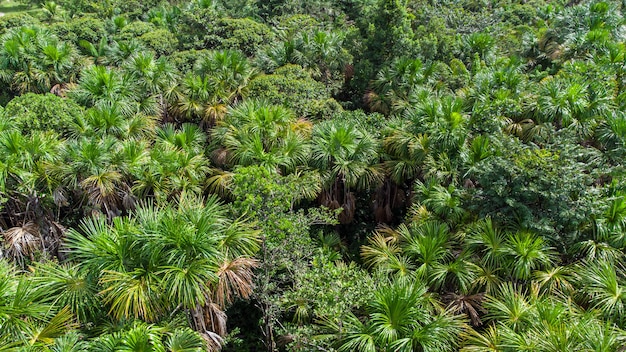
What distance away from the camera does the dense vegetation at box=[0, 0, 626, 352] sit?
8.09 metres

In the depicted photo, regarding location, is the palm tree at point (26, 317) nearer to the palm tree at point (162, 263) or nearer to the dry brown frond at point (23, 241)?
the palm tree at point (162, 263)

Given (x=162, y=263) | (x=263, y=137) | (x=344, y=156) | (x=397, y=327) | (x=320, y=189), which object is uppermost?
(x=162, y=263)

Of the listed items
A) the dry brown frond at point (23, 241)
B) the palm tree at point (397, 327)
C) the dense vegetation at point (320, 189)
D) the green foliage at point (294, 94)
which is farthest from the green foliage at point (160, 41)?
the palm tree at point (397, 327)

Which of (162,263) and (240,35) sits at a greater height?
(240,35)

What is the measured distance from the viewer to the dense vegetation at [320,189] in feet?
26.6

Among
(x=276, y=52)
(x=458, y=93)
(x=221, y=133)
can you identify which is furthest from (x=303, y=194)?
(x=276, y=52)

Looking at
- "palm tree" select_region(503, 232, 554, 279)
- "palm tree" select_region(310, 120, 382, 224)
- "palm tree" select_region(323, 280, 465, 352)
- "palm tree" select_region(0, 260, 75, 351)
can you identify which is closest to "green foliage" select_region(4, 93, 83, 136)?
"palm tree" select_region(0, 260, 75, 351)

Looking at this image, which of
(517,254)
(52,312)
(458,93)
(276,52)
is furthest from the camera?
(276,52)

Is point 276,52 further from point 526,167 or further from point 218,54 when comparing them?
point 526,167

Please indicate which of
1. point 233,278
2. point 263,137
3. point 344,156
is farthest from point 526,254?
point 263,137

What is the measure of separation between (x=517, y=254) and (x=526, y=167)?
1751mm

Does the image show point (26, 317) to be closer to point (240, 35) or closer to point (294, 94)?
point (294, 94)

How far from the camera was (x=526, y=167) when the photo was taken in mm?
9680

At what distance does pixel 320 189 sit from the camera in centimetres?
1286
